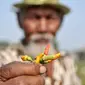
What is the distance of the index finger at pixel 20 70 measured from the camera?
2.19m

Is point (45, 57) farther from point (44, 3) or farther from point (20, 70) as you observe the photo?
point (44, 3)

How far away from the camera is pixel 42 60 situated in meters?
2.12

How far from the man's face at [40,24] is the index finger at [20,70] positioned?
11.9ft

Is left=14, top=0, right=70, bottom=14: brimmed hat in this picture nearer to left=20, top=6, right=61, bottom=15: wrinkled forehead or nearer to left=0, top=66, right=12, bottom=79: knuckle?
left=20, top=6, right=61, bottom=15: wrinkled forehead

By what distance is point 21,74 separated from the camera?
221 cm

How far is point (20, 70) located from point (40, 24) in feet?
12.2

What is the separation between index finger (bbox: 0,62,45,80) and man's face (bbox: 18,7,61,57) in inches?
143

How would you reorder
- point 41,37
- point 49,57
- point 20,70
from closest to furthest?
1. point 49,57
2. point 20,70
3. point 41,37

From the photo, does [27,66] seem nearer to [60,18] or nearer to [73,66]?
[73,66]

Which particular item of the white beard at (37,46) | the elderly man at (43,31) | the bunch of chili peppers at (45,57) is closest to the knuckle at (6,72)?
the bunch of chili peppers at (45,57)

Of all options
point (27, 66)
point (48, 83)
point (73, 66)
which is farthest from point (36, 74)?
point (73, 66)

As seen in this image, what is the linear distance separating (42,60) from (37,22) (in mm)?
3864

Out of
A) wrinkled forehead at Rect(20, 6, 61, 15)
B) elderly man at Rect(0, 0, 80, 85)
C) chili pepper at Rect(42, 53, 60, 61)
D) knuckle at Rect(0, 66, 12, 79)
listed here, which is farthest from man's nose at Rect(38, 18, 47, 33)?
chili pepper at Rect(42, 53, 60, 61)

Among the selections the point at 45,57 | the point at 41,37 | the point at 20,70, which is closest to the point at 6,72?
the point at 20,70
